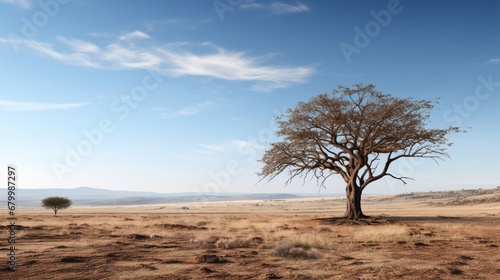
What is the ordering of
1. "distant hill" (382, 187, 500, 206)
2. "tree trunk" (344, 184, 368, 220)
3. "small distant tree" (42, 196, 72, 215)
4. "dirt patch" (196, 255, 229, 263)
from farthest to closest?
"distant hill" (382, 187, 500, 206), "small distant tree" (42, 196, 72, 215), "tree trunk" (344, 184, 368, 220), "dirt patch" (196, 255, 229, 263)

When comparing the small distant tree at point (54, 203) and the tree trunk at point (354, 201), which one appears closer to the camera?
the tree trunk at point (354, 201)

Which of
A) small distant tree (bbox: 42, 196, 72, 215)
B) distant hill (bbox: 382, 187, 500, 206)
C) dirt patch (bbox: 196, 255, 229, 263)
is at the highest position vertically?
small distant tree (bbox: 42, 196, 72, 215)

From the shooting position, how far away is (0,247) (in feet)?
52.1

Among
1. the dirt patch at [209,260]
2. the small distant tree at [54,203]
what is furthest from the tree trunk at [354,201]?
the small distant tree at [54,203]

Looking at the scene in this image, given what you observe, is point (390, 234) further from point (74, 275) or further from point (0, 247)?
point (0, 247)

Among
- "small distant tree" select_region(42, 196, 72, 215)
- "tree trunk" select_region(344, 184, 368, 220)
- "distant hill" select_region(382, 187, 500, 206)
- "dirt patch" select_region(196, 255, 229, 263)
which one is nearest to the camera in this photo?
"dirt patch" select_region(196, 255, 229, 263)

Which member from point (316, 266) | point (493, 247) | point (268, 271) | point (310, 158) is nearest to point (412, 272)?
point (316, 266)

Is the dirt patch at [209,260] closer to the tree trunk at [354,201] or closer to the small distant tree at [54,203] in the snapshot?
the tree trunk at [354,201]

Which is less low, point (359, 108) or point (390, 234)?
point (359, 108)

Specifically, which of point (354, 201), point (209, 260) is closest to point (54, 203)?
point (354, 201)

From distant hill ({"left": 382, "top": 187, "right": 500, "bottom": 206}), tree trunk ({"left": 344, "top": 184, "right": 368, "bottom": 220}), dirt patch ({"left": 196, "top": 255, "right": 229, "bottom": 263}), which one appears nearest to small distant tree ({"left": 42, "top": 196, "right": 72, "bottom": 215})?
tree trunk ({"left": 344, "top": 184, "right": 368, "bottom": 220})

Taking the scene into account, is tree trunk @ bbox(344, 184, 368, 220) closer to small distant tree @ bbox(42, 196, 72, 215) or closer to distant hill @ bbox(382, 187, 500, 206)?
small distant tree @ bbox(42, 196, 72, 215)

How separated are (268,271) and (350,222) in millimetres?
20931

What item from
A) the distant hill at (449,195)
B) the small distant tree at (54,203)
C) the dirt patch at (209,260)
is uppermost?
the small distant tree at (54,203)
